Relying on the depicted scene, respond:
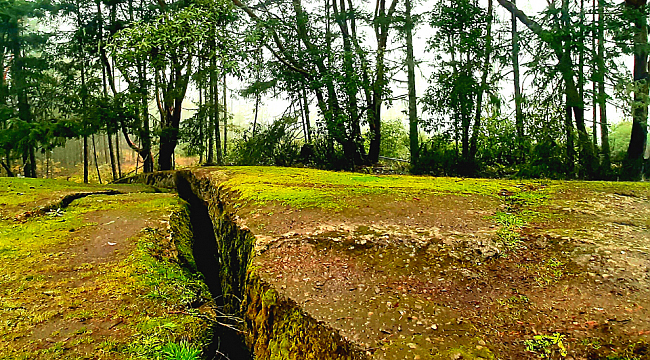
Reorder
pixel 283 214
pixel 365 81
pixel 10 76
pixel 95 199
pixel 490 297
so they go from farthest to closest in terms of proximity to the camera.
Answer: pixel 10 76, pixel 365 81, pixel 95 199, pixel 283 214, pixel 490 297

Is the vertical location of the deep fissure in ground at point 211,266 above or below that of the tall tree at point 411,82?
below

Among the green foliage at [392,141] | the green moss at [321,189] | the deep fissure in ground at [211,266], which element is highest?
the green foliage at [392,141]

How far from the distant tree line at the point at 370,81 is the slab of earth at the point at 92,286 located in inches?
179

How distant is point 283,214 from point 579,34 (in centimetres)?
645

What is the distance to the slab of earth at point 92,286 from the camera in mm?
1390

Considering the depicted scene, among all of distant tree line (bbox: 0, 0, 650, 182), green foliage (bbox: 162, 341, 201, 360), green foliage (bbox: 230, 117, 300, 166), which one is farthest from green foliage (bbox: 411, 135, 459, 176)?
green foliage (bbox: 162, 341, 201, 360)

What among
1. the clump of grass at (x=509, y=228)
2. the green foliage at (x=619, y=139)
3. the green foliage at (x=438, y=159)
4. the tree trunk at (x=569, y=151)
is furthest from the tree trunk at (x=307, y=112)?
the clump of grass at (x=509, y=228)

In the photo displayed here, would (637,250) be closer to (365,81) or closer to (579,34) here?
(579,34)

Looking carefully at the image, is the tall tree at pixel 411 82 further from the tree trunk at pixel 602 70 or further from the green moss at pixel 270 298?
the green moss at pixel 270 298

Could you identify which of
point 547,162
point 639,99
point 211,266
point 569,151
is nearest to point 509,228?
point 211,266

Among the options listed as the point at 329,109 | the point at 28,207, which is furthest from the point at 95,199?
the point at 329,109

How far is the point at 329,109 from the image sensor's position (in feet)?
26.5

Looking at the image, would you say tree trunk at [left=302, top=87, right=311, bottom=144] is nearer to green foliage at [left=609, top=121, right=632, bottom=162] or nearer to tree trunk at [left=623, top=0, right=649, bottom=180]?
green foliage at [left=609, top=121, right=632, bottom=162]

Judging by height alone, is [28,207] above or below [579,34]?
below
